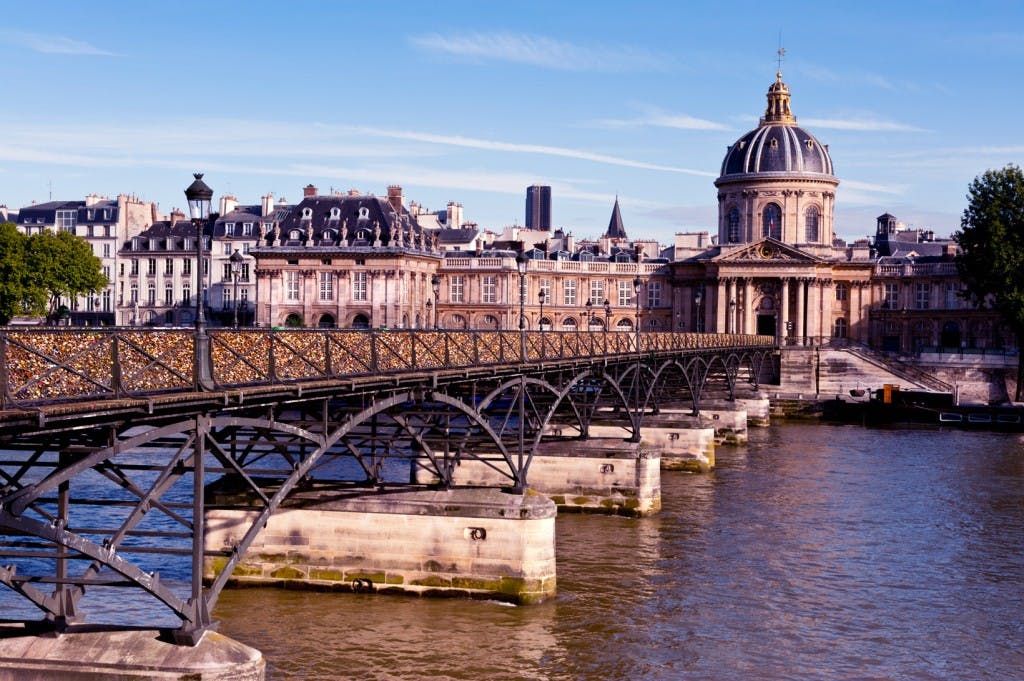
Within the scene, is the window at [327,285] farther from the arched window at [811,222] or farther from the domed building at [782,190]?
the arched window at [811,222]

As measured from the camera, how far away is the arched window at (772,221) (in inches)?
4973

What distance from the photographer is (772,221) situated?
416 ft

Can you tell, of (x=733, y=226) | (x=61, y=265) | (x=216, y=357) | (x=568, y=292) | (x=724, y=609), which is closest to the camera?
(x=216, y=357)

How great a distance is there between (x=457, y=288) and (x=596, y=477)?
8362 centimetres

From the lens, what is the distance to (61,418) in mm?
15180

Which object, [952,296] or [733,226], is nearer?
[952,296]

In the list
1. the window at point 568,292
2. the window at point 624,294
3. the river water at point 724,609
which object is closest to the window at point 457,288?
the window at point 568,292

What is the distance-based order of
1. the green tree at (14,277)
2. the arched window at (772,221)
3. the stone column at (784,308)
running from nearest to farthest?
the green tree at (14,277) < the stone column at (784,308) < the arched window at (772,221)

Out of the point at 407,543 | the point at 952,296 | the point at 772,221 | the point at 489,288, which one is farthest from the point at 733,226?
the point at 407,543

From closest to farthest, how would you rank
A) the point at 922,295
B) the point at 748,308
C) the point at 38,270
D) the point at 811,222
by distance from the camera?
the point at 38,270
the point at 922,295
the point at 748,308
the point at 811,222

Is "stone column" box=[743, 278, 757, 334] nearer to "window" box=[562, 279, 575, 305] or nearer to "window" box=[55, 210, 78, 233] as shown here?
"window" box=[562, 279, 575, 305]

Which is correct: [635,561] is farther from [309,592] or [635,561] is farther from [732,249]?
[732,249]

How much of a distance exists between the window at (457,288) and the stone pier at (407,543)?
313ft

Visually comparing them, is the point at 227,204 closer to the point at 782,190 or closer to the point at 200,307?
the point at 782,190
